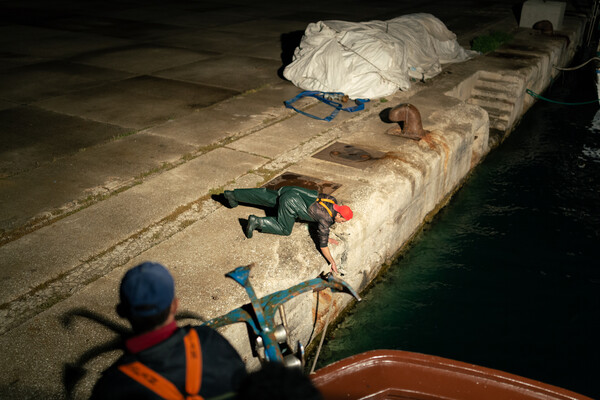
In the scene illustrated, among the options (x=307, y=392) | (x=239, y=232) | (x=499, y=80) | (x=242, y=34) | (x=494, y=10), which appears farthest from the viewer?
(x=494, y=10)

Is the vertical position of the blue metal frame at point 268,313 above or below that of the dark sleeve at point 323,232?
below

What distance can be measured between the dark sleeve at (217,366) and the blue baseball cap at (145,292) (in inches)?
12.6

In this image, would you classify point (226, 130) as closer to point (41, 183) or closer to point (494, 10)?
point (41, 183)

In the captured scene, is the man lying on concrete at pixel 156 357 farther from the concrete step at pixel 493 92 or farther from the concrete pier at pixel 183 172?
the concrete step at pixel 493 92

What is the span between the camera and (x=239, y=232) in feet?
18.3

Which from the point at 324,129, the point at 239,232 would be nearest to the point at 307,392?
the point at 239,232

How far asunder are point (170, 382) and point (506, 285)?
6.38 meters

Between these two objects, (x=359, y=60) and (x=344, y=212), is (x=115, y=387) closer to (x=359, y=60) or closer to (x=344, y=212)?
(x=344, y=212)

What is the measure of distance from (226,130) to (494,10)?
17.9 m

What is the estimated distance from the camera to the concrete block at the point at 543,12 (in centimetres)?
1712

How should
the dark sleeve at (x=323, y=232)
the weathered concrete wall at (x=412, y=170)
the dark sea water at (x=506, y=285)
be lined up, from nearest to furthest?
the dark sleeve at (x=323, y=232) < the weathered concrete wall at (x=412, y=170) < the dark sea water at (x=506, y=285)

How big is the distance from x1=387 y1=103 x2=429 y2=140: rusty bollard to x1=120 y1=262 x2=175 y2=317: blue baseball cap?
6420 millimetres

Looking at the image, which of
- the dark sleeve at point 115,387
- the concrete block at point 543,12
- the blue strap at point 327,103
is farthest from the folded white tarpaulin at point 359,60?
the dark sleeve at point 115,387

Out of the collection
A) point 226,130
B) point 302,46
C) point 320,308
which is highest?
point 302,46
